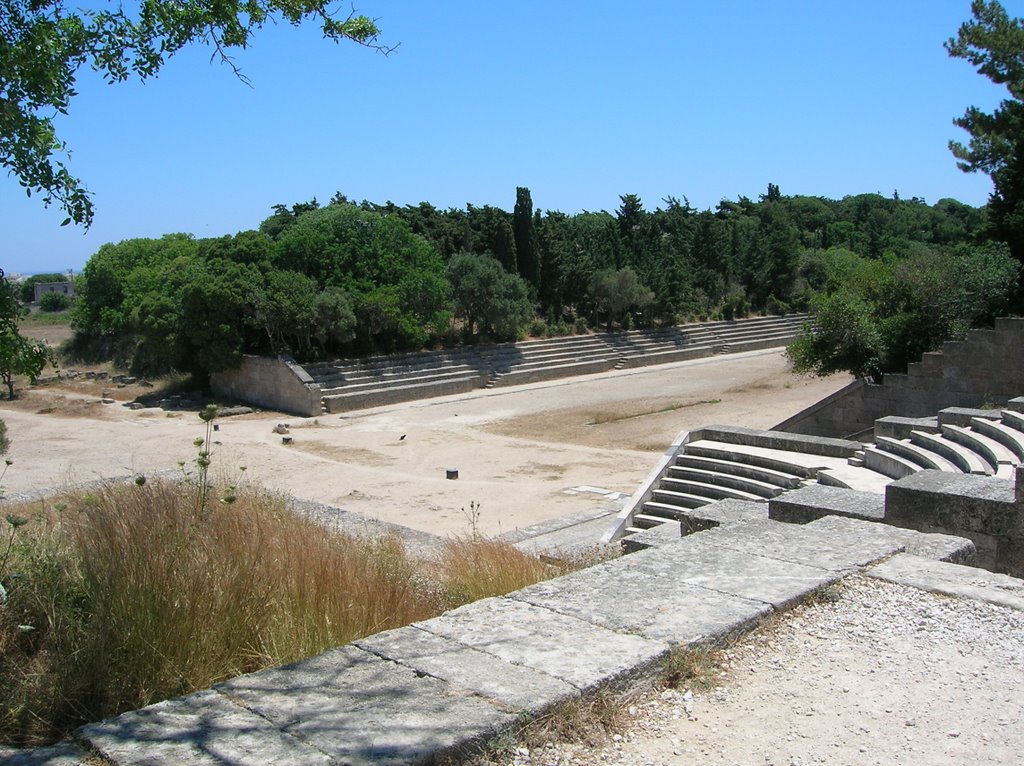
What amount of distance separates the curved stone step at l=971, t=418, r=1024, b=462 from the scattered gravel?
6128 mm

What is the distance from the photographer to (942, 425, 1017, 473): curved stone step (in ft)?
29.3

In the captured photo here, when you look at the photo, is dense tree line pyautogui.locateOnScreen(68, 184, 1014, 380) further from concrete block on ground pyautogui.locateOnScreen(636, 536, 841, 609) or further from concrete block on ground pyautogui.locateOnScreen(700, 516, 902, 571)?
concrete block on ground pyautogui.locateOnScreen(636, 536, 841, 609)

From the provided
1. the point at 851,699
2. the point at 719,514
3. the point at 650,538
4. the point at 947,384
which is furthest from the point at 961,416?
the point at 851,699

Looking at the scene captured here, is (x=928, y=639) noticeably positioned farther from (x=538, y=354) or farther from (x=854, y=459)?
(x=538, y=354)

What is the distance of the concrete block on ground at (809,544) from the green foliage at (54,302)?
6115cm

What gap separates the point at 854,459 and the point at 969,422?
158 centimetres

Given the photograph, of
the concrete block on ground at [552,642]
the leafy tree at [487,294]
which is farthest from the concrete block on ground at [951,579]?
the leafy tree at [487,294]

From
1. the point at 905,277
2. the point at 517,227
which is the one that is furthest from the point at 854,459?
the point at 517,227

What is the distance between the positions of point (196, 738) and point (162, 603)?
1.00 m

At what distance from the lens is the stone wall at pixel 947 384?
46.8 ft

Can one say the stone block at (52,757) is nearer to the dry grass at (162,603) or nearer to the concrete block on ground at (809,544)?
the dry grass at (162,603)

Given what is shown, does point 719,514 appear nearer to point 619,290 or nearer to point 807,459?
point 807,459

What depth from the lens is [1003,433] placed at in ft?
32.7

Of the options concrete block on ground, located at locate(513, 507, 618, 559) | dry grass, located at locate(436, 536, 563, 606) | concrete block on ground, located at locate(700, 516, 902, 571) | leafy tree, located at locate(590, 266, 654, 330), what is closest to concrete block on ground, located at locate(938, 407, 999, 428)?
concrete block on ground, located at locate(513, 507, 618, 559)
